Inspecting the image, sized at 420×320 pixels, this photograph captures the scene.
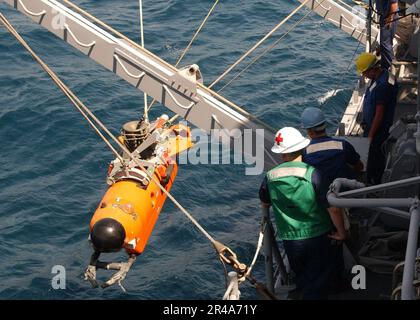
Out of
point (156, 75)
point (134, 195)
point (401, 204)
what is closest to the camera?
point (401, 204)

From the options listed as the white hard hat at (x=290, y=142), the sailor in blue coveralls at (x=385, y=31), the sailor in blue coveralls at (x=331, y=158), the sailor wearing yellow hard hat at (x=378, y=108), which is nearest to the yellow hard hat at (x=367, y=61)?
the sailor wearing yellow hard hat at (x=378, y=108)

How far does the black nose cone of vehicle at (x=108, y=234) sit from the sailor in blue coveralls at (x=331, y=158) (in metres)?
1.97

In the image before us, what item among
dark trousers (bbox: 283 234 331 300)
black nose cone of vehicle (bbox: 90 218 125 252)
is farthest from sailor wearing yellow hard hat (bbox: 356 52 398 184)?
black nose cone of vehicle (bbox: 90 218 125 252)

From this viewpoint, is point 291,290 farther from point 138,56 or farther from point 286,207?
point 138,56

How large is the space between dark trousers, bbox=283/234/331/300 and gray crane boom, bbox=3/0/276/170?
1.63 metres

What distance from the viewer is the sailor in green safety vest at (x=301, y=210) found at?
20.6ft

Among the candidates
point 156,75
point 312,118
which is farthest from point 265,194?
point 156,75

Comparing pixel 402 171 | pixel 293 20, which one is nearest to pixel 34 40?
pixel 293 20

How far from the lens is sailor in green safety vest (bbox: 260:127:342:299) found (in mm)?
6289

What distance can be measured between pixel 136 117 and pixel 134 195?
858 cm

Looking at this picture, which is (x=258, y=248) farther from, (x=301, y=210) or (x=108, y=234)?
(x=108, y=234)

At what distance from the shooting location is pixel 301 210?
252 inches

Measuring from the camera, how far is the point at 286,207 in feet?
21.1

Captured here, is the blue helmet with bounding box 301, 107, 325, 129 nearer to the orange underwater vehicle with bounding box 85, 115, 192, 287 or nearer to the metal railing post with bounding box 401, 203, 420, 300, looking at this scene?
the orange underwater vehicle with bounding box 85, 115, 192, 287
